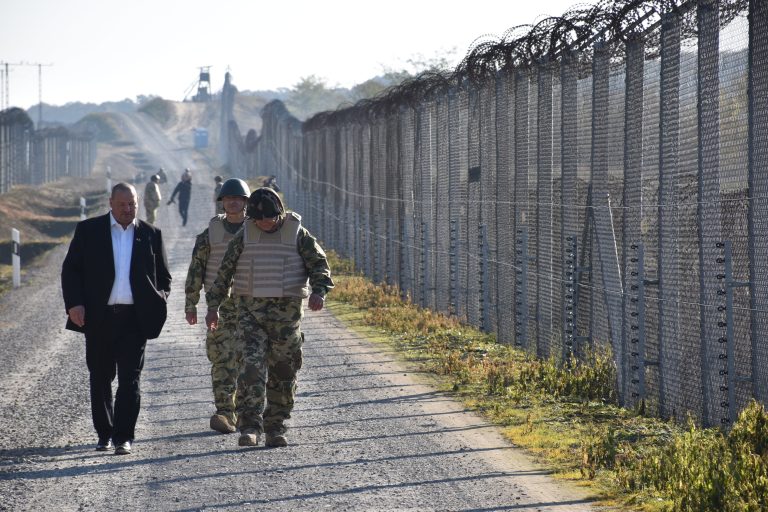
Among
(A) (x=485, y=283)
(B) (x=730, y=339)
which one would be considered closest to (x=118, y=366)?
(B) (x=730, y=339)

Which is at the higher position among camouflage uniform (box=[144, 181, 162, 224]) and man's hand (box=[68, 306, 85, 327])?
camouflage uniform (box=[144, 181, 162, 224])

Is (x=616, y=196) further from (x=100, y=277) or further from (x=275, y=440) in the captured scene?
(x=100, y=277)

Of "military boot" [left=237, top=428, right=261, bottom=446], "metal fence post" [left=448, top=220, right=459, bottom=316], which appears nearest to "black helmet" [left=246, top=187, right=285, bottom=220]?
"military boot" [left=237, top=428, right=261, bottom=446]

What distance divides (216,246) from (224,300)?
42 cm

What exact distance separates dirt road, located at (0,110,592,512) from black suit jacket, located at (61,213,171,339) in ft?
3.03

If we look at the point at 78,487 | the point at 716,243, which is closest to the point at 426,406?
the point at 716,243

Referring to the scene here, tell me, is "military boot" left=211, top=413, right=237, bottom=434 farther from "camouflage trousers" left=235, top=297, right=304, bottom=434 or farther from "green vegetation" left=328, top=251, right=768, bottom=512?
"green vegetation" left=328, top=251, right=768, bottom=512

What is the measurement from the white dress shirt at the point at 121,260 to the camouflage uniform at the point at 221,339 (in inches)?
33.9

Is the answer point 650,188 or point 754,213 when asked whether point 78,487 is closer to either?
point 754,213

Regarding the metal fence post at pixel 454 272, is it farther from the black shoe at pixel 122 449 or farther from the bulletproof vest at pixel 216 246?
the black shoe at pixel 122 449

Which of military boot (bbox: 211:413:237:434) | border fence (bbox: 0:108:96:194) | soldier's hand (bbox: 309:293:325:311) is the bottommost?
military boot (bbox: 211:413:237:434)

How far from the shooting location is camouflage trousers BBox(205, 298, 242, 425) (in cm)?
1052

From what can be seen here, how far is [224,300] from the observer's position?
34.2 feet

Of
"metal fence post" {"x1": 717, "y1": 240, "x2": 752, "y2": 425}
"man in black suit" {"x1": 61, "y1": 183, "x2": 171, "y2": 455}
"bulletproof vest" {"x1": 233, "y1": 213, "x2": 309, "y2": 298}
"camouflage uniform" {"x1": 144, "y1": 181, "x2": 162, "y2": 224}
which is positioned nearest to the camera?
"metal fence post" {"x1": 717, "y1": 240, "x2": 752, "y2": 425}
